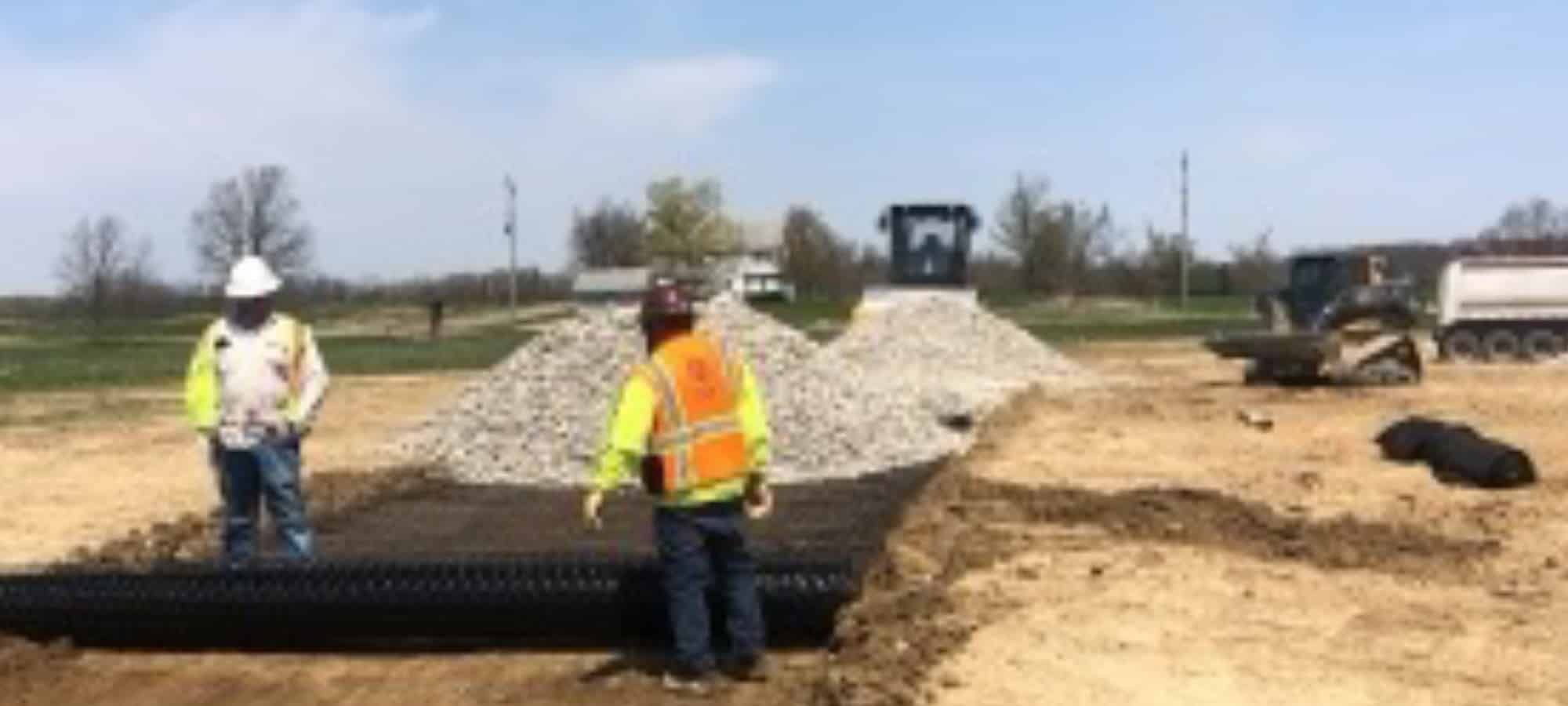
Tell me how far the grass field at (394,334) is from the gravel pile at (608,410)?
1654 centimetres

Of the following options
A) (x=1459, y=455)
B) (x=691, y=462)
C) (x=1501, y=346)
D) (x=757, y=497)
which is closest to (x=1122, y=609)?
(x=757, y=497)

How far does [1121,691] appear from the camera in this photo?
7223 millimetres

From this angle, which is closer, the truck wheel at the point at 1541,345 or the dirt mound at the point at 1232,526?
the dirt mound at the point at 1232,526

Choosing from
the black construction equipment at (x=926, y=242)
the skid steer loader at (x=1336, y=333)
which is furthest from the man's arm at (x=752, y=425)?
the black construction equipment at (x=926, y=242)

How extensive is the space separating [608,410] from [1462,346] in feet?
68.2

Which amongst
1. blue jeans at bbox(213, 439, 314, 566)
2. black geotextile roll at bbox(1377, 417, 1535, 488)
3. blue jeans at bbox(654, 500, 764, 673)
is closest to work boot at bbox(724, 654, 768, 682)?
blue jeans at bbox(654, 500, 764, 673)

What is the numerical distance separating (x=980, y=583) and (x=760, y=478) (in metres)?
2.28

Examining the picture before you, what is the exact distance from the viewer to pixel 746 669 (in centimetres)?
768

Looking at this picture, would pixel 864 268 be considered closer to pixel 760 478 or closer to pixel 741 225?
pixel 741 225

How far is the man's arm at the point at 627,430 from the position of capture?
23.7ft

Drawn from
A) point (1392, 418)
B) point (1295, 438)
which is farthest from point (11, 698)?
A: point (1392, 418)

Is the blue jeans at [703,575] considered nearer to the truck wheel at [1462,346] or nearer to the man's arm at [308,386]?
the man's arm at [308,386]

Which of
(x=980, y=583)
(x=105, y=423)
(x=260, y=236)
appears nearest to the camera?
(x=980, y=583)

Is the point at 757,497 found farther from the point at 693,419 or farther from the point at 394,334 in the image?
the point at 394,334
